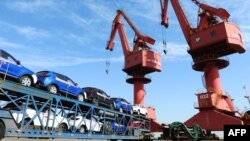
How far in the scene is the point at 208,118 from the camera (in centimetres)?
3538

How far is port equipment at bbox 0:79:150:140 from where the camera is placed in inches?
464

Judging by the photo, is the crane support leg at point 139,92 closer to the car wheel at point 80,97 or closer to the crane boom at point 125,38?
the crane boom at point 125,38

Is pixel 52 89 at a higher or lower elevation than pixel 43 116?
higher

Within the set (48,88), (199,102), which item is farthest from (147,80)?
(48,88)

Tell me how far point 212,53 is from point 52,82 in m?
29.0

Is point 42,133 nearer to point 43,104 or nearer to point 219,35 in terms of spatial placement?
point 43,104

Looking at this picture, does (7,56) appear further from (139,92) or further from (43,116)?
(139,92)

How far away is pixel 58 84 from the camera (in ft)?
51.0

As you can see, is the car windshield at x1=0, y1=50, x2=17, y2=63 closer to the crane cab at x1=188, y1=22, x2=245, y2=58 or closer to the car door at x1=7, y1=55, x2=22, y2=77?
the car door at x1=7, y1=55, x2=22, y2=77

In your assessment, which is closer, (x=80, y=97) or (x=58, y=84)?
(x=58, y=84)

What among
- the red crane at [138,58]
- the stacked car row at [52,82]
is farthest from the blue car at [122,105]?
the red crane at [138,58]

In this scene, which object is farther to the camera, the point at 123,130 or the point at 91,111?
the point at 123,130

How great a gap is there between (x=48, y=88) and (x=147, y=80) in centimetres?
3604

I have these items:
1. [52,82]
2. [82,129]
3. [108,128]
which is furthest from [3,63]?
[108,128]
